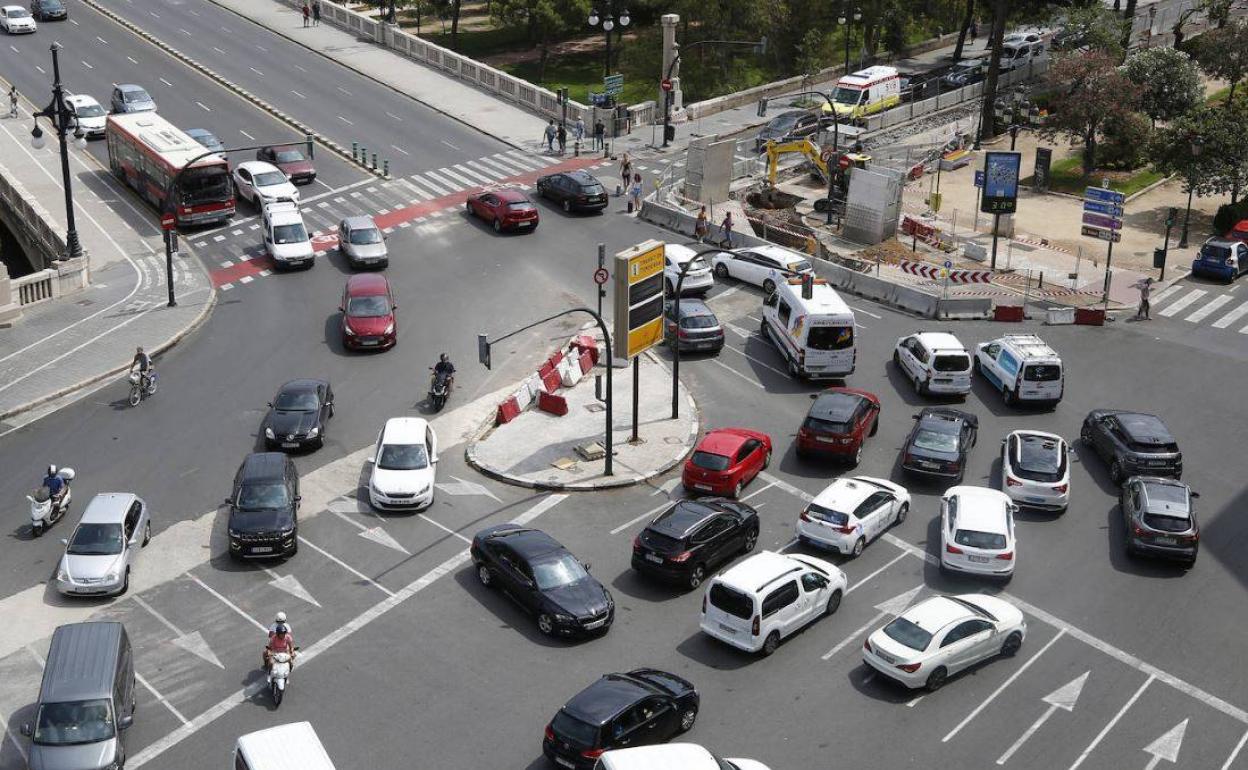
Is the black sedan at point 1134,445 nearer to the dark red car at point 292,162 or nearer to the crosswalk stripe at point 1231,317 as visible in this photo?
the crosswalk stripe at point 1231,317

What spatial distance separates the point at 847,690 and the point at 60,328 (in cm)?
3169

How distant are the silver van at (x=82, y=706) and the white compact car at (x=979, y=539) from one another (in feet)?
60.3

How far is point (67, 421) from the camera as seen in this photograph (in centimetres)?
4019

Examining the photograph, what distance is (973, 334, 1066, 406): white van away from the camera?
134ft

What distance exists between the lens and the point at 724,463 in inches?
1401

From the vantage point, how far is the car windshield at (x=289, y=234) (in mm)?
51938

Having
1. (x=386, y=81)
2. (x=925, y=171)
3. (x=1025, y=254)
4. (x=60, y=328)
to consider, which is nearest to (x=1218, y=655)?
(x=1025, y=254)

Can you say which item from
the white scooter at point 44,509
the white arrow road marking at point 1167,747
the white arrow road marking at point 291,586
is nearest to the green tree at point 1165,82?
the white arrow road marking at point 1167,747

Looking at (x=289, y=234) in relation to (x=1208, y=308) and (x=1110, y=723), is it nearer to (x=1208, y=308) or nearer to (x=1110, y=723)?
(x=1208, y=308)

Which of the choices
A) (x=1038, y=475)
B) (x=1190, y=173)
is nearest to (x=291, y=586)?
(x=1038, y=475)

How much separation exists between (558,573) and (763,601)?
4.77 metres

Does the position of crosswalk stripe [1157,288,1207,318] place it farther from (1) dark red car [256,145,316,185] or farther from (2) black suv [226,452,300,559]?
(1) dark red car [256,145,316,185]

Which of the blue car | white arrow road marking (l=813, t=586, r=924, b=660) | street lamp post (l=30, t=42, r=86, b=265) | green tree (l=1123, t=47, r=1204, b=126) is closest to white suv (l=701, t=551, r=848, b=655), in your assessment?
white arrow road marking (l=813, t=586, r=924, b=660)

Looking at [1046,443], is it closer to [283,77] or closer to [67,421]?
[67,421]
